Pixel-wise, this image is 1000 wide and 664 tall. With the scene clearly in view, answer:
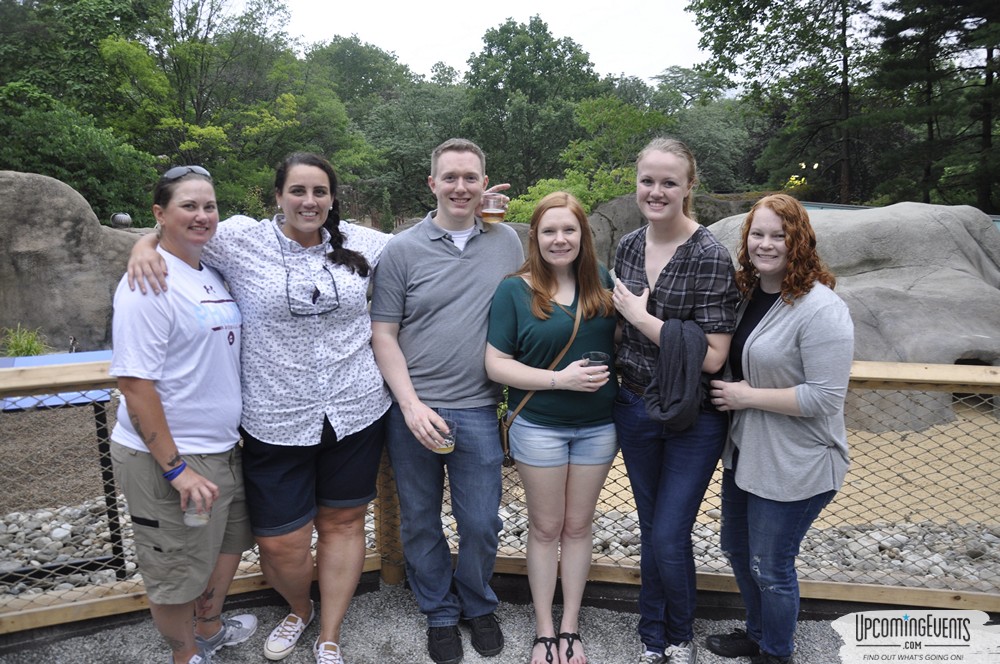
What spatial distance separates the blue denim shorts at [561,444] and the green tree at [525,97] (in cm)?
2269

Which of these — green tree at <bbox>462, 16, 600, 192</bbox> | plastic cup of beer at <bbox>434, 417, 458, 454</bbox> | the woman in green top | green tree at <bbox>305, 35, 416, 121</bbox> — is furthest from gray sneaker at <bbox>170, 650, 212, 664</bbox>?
green tree at <bbox>305, 35, 416, 121</bbox>

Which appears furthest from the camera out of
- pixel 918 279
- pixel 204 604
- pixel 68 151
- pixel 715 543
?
pixel 68 151

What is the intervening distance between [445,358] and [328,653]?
1.21 m

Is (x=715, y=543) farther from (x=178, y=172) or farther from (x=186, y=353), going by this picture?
(x=178, y=172)

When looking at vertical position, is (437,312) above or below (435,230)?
below

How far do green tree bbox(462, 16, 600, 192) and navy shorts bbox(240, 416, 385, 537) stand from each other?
22.8 m

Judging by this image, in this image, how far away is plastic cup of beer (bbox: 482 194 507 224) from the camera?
2.46m

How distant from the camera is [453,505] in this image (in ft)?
8.34

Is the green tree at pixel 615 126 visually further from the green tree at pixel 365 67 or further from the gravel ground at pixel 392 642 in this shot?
the green tree at pixel 365 67

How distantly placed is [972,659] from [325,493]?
2.56 m

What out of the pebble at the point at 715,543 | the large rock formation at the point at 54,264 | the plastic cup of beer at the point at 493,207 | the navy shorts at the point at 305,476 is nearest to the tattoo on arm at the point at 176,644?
the navy shorts at the point at 305,476

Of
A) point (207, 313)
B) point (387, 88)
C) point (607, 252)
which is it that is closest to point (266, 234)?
point (207, 313)

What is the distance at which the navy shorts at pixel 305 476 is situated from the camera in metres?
2.26

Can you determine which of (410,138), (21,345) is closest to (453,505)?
(21,345)
